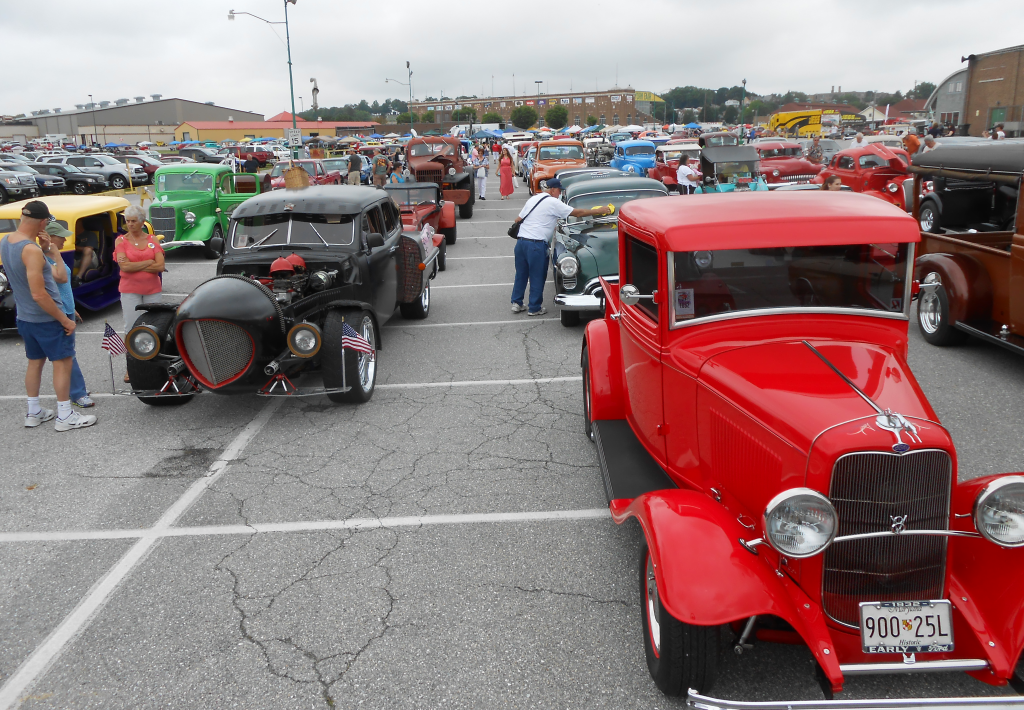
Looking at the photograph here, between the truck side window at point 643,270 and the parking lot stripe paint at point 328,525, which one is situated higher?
the truck side window at point 643,270

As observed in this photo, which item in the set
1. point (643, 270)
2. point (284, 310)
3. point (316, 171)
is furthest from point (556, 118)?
point (643, 270)

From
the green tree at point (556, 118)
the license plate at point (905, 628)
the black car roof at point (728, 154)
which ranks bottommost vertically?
the license plate at point (905, 628)

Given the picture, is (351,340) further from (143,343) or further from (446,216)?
(446,216)

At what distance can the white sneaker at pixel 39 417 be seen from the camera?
6387mm

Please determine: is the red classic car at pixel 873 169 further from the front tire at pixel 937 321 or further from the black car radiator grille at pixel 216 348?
the black car radiator grille at pixel 216 348

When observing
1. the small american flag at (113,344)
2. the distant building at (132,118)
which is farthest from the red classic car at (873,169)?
the distant building at (132,118)

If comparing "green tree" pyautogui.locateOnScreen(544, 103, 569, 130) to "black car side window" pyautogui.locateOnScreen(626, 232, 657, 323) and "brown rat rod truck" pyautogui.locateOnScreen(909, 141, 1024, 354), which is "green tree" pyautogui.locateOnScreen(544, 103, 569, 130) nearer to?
"brown rat rod truck" pyautogui.locateOnScreen(909, 141, 1024, 354)

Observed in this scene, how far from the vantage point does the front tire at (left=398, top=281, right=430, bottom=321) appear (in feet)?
32.0

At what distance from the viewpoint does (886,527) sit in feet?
8.85

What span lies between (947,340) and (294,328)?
6.56 meters

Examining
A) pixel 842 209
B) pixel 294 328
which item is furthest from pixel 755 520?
pixel 294 328

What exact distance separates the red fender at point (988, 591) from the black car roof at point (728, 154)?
648 inches

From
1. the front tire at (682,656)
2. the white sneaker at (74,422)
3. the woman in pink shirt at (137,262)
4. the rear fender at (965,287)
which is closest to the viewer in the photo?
the front tire at (682,656)

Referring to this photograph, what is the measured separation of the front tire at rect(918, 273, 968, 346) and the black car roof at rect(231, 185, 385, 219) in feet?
19.6
